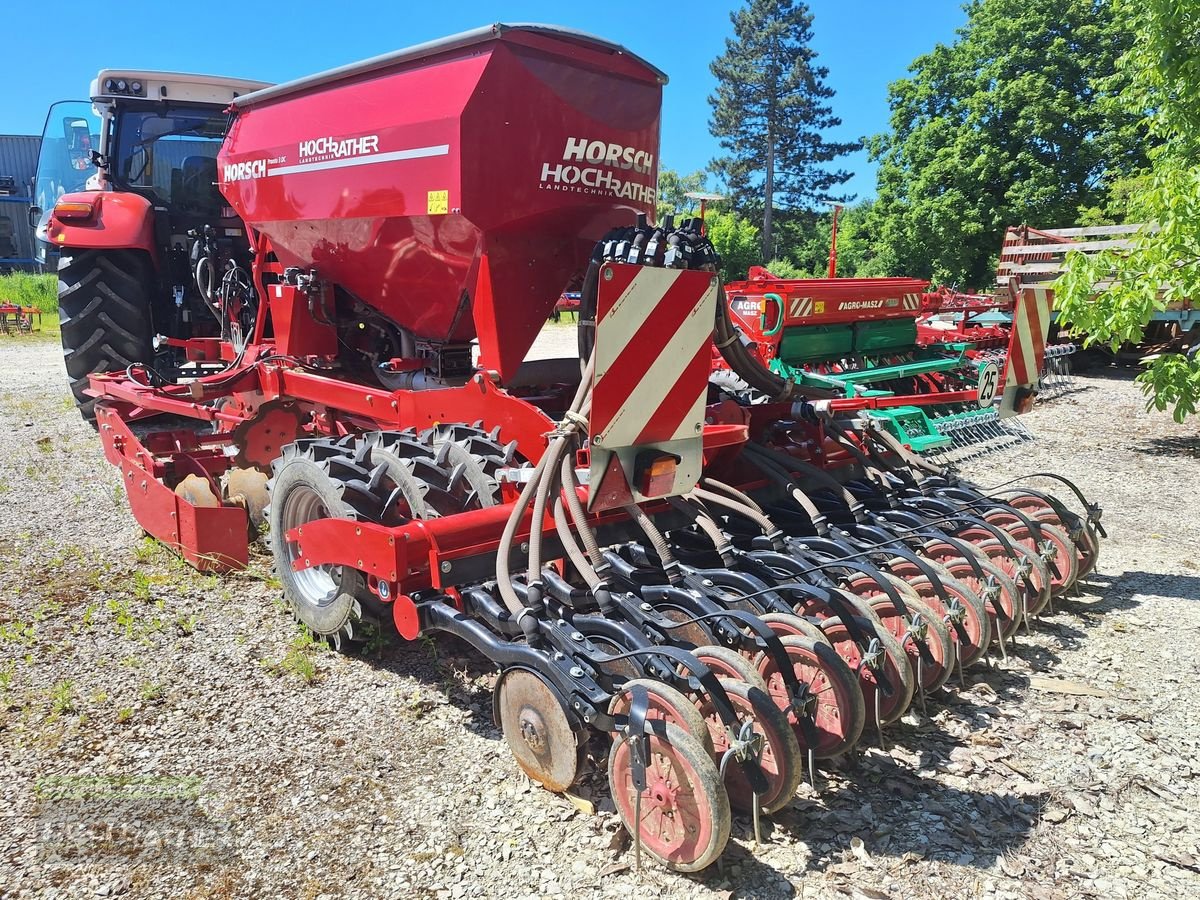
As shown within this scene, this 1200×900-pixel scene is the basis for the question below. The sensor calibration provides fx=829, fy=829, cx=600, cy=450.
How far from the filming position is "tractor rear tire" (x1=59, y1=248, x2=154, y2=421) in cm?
588

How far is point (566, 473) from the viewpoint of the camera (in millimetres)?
2691

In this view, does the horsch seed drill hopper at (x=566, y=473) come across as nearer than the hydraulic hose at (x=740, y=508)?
Yes

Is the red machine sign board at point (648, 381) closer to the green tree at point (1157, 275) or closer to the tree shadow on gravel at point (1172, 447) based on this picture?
the green tree at point (1157, 275)

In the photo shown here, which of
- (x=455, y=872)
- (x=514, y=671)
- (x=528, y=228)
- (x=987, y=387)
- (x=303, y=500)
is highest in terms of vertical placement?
(x=528, y=228)

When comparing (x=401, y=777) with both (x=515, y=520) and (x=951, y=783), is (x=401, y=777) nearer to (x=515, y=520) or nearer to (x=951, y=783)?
(x=515, y=520)

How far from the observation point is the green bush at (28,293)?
20859mm

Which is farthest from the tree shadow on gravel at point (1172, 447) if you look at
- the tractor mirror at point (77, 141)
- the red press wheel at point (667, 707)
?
the tractor mirror at point (77, 141)

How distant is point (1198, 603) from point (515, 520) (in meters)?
3.29

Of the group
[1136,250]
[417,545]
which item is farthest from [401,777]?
[1136,250]

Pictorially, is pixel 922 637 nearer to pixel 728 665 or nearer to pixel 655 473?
pixel 728 665

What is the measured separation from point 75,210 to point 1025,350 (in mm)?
5992

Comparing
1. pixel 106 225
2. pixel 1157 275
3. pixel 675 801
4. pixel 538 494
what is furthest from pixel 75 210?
pixel 1157 275

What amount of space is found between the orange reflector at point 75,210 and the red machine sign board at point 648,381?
4997 millimetres

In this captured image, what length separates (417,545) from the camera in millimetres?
2674
